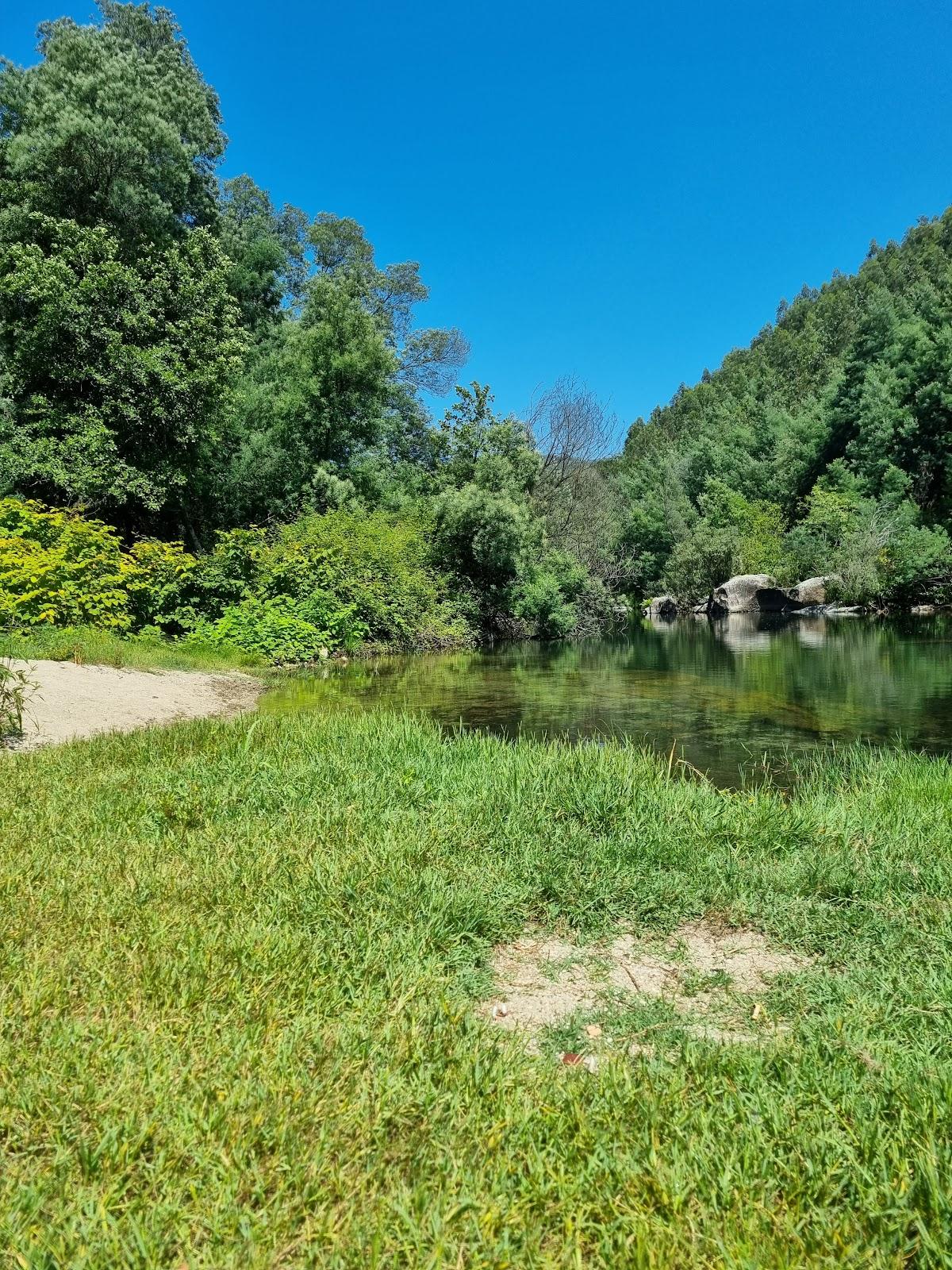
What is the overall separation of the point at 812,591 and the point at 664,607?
1370cm

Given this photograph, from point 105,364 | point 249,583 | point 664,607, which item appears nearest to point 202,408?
point 105,364

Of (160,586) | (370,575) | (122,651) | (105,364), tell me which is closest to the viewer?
(122,651)

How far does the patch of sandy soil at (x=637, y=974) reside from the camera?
9.19 feet

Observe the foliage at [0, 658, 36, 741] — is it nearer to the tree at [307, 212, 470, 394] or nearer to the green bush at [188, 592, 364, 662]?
the green bush at [188, 592, 364, 662]

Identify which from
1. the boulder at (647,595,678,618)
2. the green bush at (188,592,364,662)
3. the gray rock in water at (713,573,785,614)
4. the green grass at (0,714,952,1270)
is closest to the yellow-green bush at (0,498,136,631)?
the green bush at (188,592,364,662)

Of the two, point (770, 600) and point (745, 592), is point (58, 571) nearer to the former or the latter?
point (770, 600)

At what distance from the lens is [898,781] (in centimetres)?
587

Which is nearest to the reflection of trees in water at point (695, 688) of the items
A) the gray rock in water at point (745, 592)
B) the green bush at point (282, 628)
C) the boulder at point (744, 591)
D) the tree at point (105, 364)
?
the green bush at point (282, 628)

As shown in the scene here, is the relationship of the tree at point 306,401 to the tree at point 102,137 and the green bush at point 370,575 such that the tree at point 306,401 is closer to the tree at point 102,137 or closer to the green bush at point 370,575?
the green bush at point 370,575

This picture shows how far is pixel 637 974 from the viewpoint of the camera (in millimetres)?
3125

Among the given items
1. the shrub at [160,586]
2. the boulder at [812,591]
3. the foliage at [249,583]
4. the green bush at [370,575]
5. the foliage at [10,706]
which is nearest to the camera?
the foliage at [10,706]

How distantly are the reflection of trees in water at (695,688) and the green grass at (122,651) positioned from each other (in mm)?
2490

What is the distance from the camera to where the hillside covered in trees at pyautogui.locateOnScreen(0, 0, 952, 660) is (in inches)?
745

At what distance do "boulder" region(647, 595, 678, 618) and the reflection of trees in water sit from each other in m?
29.0
